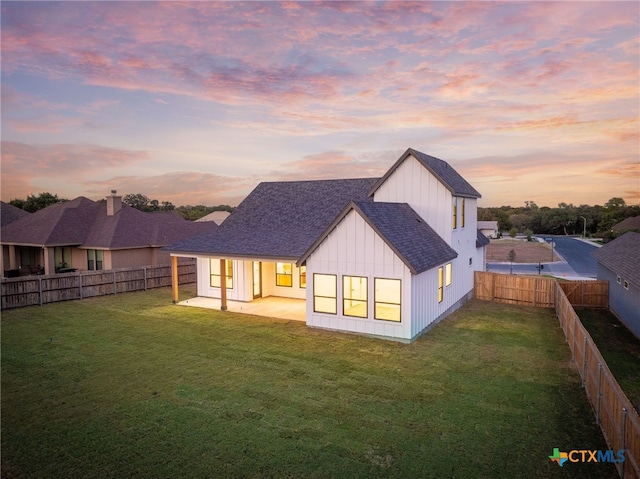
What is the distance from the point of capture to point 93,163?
34.0 meters

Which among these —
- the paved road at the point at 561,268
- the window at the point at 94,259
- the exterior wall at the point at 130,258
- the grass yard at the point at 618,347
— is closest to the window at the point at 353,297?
the grass yard at the point at 618,347

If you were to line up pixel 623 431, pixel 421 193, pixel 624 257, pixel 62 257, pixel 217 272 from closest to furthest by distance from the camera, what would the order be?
pixel 623 431, pixel 421 193, pixel 624 257, pixel 217 272, pixel 62 257

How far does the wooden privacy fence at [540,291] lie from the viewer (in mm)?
20812

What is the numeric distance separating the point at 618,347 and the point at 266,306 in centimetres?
1501

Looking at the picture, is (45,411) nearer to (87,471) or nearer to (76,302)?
(87,471)

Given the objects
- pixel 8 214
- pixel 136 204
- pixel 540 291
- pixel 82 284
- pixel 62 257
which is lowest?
pixel 540 291

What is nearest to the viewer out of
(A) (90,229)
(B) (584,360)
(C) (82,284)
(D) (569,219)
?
(B) (584,360)

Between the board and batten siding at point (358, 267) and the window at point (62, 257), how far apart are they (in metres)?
23.4

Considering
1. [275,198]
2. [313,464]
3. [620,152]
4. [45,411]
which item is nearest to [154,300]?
[275,198]

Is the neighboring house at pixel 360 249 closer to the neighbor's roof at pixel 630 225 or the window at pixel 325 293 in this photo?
the window at pixel 325 293

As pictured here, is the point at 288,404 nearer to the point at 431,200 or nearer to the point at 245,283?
the point at 245,283

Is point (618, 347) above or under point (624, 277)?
under

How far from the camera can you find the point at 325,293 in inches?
634

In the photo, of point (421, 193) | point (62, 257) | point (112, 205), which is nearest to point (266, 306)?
point (421, 193)
